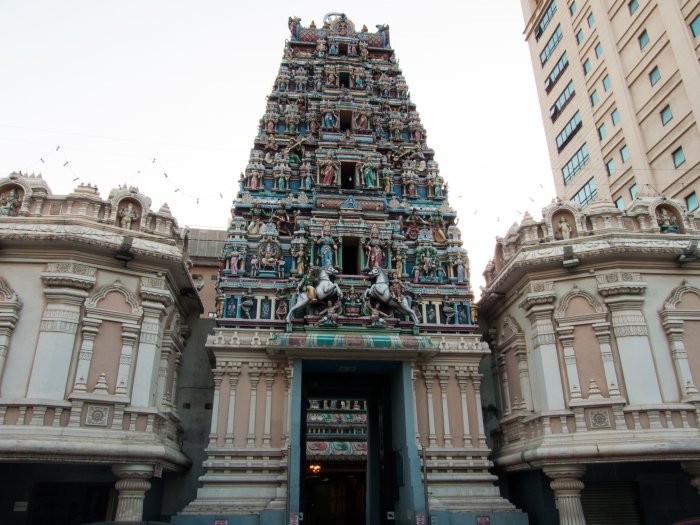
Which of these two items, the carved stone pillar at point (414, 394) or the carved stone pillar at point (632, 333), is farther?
the carved stone pillar at point (414, 394)

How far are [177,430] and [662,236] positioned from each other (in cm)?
1956

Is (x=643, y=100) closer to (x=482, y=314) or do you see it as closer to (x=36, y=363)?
(x=482, y=314)

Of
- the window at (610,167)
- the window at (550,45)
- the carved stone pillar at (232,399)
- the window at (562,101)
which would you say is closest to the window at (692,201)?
the window at (610,167)

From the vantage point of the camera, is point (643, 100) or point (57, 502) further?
point (643, 100)

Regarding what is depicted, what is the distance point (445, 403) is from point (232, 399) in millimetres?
8063

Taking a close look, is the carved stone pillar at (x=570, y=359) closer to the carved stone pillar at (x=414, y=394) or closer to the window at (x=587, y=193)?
the carved stone pillar at (x=414, y=394)

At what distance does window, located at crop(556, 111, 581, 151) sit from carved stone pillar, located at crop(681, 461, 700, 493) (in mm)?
30044

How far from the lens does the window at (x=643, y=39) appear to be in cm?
3506

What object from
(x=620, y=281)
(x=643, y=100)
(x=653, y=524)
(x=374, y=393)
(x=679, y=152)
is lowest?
(x=653, y=524)

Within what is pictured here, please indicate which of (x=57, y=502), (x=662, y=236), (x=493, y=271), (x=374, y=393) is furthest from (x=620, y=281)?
(x=57, y=502)

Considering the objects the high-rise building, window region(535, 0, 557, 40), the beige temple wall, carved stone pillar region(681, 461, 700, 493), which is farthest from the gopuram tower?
window region(535, 0, 557, 40)

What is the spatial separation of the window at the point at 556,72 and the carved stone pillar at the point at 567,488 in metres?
35.0

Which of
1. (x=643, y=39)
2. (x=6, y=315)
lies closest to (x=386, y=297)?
(x=6, y=315)

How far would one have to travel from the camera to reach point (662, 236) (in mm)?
20562
